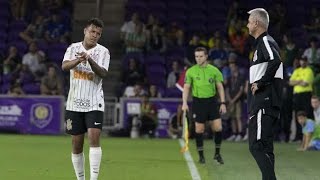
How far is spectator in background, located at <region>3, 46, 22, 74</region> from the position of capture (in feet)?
71.8

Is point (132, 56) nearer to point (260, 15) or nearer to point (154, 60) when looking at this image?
point (154, 60)

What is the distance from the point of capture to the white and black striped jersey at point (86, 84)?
856cm

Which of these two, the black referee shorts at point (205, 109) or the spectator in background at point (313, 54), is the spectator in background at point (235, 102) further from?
the black referee shorts at point (205, 109)

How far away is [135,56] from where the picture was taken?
2241 centimetres

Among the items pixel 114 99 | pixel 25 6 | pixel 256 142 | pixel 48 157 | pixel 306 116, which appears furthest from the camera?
pixel 25 6

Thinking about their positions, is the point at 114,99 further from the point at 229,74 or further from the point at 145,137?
the point at 229,74

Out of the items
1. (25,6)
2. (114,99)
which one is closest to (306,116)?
(114,99)

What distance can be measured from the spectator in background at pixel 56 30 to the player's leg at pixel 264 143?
16496 mm

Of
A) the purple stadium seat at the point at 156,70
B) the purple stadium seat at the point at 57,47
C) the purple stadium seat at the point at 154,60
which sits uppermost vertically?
the purple stadium seat at the point at 57,47

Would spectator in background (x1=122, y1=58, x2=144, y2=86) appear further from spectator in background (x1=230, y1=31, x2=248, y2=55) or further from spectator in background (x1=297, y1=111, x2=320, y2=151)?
spectator in background (x1=297, y1=111, x2=320, y2=151)

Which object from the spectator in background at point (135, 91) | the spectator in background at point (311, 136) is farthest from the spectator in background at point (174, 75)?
the spectator in background at point (311, 136)

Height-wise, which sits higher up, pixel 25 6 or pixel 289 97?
pixel 25 6

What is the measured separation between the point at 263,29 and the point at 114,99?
531 inches

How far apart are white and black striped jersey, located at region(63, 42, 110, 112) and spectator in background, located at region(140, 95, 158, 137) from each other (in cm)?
1102
